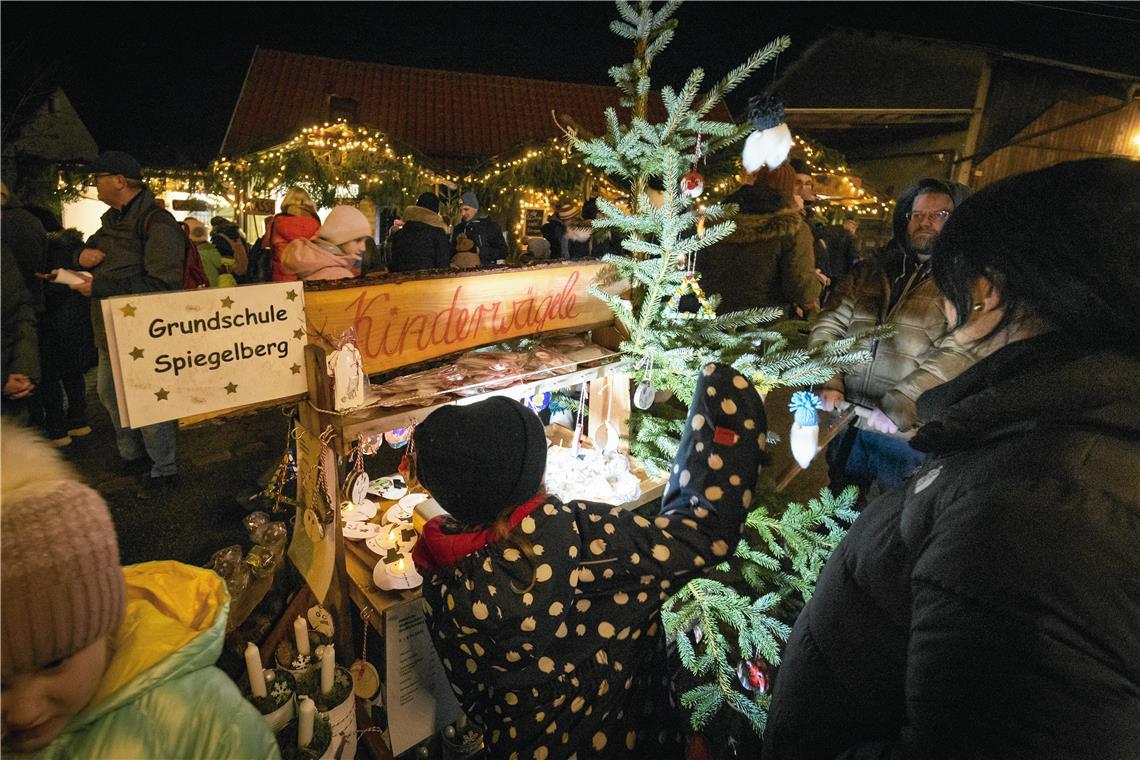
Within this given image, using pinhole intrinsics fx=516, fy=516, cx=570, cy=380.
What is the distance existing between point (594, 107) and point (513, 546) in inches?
722

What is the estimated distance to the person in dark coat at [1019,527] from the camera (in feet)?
Answer: 2.41

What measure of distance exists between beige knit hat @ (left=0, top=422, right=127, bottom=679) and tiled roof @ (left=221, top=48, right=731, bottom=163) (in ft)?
43.1

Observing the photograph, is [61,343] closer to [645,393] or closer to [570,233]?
[570,233]

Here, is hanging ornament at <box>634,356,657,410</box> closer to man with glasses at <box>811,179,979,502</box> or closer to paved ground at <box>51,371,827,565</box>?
man with glasses at <box>811,179,979,502</box>

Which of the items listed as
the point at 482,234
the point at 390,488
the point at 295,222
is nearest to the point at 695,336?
the point at 390,488

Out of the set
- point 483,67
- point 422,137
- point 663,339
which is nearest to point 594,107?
point 483,67

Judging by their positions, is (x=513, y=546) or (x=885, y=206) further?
(x=885, y=206)

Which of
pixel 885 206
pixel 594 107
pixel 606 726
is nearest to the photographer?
pixel 606 726

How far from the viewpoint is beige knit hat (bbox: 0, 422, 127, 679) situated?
0.89 m

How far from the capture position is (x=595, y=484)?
2.67m

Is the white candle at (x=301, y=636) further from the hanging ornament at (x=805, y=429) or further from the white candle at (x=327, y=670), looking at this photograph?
the hanging ornament at (x=805, y=429)

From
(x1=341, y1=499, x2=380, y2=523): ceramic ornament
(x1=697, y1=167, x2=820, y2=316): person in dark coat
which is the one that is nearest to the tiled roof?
(x1=697, y1=167, x2=820, y2=316): person in dark coat

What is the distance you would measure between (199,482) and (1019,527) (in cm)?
533

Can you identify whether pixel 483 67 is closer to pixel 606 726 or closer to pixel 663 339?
pixel 663 339
